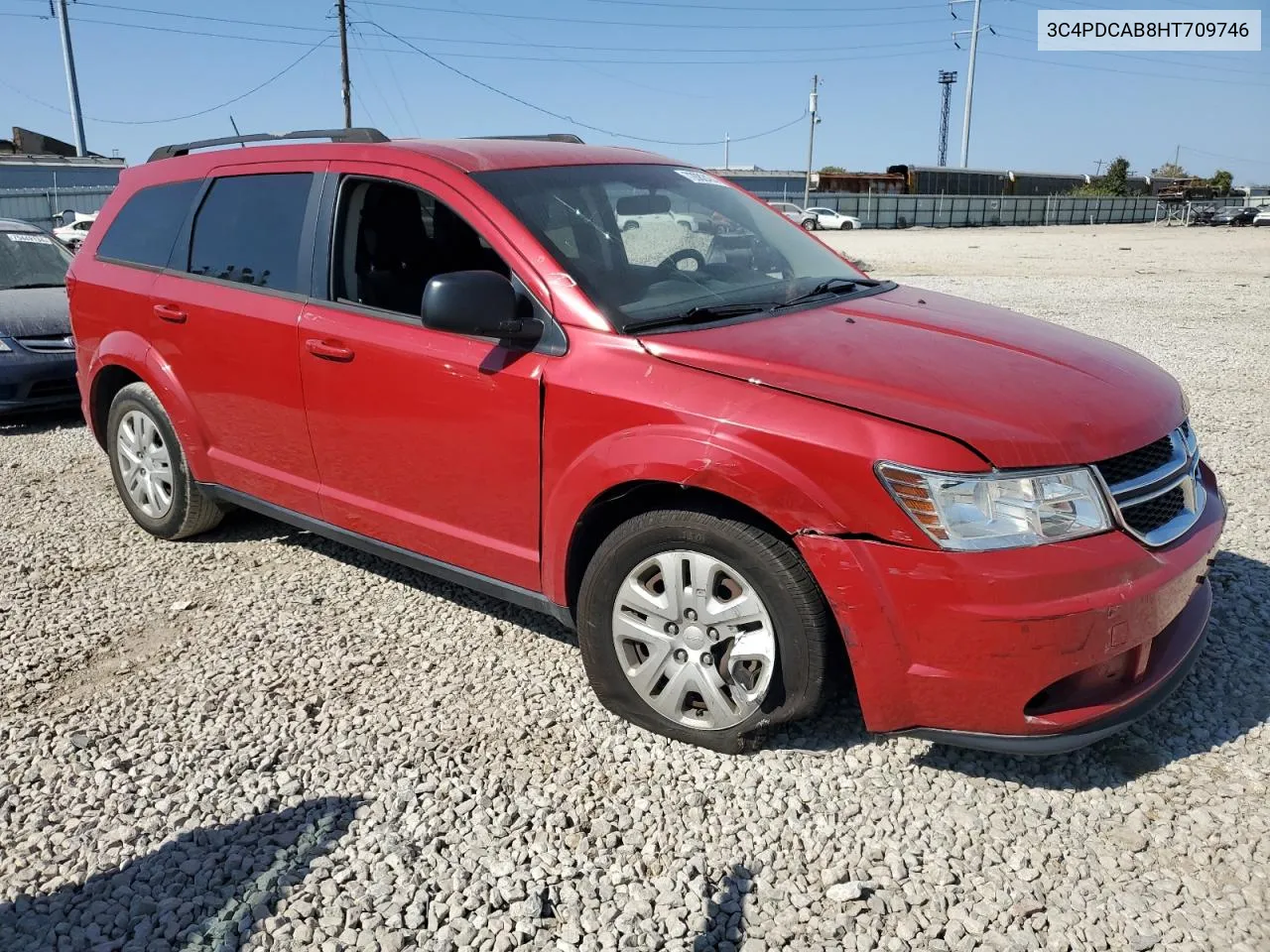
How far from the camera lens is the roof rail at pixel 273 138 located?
4.10m

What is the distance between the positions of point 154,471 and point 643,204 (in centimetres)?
290

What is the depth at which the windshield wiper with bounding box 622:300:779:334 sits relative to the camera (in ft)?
10.4

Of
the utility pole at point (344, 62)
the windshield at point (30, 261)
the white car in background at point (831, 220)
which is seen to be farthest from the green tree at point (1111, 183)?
the windshield at point (30, 261)

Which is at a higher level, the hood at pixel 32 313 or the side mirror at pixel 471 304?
the side mirror at pixel 471 304

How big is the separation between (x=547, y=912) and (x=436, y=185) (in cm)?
251

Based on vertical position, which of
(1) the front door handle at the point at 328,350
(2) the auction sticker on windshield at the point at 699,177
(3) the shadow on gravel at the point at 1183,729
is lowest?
(3) the shadow on gravel at the point at 1183,729

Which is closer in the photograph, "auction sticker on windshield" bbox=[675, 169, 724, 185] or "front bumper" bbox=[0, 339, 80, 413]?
"auction sticker on windshield" bbox=[675, 169, 724, 185]

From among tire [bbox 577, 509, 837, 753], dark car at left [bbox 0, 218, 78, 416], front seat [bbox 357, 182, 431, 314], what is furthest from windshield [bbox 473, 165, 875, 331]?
dark car at left [bbox 0, 218, 78, 416]

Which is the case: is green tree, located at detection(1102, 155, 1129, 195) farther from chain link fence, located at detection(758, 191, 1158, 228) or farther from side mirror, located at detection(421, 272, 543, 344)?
side mirror, located at detection(421, 272, 543, 344)

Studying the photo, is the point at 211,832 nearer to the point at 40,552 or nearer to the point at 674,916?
the point at 674,916

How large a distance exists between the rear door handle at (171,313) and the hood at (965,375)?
2.53 meters

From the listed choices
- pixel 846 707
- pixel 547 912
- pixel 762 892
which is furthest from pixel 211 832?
pixel 846 707

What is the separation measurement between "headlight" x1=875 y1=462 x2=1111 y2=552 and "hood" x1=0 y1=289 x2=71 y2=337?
7207 mm

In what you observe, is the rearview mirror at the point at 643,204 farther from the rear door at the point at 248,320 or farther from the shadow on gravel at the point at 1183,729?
the shadow on gravel at the point at 1183,729
